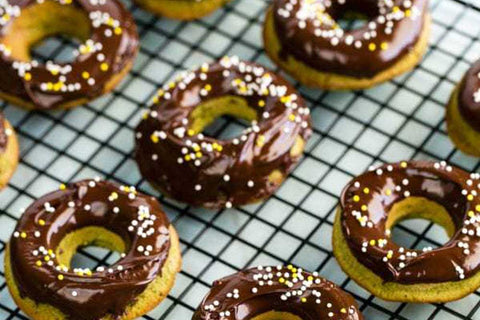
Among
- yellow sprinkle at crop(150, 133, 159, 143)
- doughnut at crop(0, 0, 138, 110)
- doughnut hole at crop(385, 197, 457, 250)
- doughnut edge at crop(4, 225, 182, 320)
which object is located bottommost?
doughnut edge at crop(4, 225, 182, 320)

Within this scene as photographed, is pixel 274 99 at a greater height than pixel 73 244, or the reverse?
pixel 274 99

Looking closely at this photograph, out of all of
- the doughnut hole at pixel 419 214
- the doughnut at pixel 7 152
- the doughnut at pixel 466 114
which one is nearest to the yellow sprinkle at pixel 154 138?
the doughnut at pixel 7 152

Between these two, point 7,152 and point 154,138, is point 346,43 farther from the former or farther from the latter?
point 7,152

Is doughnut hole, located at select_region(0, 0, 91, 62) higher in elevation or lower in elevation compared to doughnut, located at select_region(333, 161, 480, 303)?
higher

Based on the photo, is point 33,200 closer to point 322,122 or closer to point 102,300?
point 102,300

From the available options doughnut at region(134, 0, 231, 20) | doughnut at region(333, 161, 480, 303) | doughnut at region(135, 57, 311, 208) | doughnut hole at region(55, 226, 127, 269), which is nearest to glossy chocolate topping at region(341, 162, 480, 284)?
doughnut at region(333, 161, 480, 303)

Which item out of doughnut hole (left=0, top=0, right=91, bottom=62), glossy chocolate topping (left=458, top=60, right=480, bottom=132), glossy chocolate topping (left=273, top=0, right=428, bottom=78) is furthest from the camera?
doughnut hole (left=0, top=0, right=91, bottom=62)

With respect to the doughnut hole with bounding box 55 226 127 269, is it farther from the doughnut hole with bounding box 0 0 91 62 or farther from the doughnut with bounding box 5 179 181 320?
the doughnut hole with bounding box 0 0 91 62

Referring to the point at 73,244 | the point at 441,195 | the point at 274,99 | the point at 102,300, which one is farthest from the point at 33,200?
the point at 441,195
